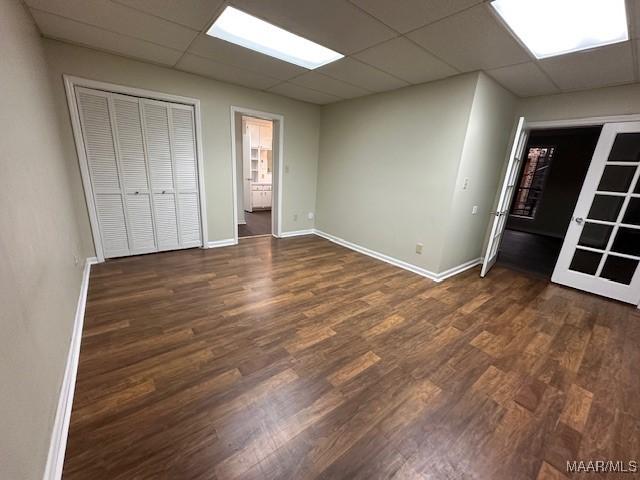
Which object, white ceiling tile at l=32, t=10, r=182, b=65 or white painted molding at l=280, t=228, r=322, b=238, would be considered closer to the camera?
white ceiling tile at l=32, t=10, r=182, b=65

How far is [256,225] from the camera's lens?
586 cm

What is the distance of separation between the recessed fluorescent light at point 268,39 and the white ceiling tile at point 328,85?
0.31 m

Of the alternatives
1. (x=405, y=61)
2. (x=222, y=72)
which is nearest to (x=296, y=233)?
(x=222, y=72)

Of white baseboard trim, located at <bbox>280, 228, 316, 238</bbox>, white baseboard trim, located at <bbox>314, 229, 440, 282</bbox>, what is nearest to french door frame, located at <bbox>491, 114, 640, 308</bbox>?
white baseboard trim, located at <bbox>314, 229, 440, 282</bbox>

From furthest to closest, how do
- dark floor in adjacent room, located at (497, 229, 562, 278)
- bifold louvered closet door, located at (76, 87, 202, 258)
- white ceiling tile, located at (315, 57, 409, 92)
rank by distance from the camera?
dark floor in adjacent room, located at (497, 229, 562, 278) < bifold louvered closet door, located at (76, 87, 202, 258) < white ceiling tile, located at (315, 57, 409, 92)

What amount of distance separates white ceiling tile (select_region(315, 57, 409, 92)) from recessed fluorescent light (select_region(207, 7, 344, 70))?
0.13m

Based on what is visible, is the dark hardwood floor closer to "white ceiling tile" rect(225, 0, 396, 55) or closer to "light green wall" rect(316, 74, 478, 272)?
"light green wall" rect(316, 74, 478, 272)

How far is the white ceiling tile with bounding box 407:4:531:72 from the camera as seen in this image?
6.03 feet

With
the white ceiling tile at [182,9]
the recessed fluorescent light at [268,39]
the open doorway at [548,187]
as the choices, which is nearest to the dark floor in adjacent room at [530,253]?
the open doorway at [548,187]

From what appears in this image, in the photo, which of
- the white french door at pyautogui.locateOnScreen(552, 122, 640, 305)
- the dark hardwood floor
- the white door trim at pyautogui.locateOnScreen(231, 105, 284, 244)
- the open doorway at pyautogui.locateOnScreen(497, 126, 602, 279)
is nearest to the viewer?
the dark hardwood floor

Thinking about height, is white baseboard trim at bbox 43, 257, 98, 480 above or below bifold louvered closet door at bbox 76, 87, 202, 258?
below

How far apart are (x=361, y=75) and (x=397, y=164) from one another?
1.25m

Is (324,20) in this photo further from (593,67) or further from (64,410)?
(64,410)

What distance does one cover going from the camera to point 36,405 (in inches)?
41.6
